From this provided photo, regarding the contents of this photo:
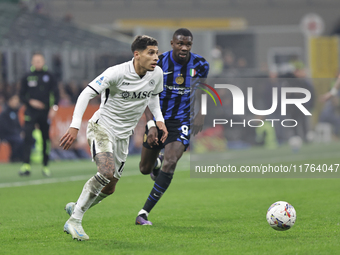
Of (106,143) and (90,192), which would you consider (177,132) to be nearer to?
(106,143)

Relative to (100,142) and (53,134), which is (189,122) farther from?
(53,134)

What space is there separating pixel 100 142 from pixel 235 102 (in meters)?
13.9

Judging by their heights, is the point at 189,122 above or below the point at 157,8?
below

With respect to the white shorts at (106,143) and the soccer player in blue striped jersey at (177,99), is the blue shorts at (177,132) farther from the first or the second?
the white shorts at (106,143)

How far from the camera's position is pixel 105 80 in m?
6.26

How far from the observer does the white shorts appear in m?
6.36

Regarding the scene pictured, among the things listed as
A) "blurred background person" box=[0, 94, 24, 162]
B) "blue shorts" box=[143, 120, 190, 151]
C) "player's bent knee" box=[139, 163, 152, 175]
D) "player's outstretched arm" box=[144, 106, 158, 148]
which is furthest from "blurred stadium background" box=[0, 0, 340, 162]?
"player's outstretched arm" box=[144, 106, 158, 148]

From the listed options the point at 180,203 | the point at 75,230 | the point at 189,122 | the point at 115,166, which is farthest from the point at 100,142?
the point at 180,203

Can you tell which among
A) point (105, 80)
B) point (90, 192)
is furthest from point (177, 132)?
point (90, 192)

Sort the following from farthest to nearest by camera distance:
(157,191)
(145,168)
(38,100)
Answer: (38,100), (145,168), (157,191)

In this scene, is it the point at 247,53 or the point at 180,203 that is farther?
the point at 247,53

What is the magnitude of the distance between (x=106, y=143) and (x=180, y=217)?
1836 millimetres

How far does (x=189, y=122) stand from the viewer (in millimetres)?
7832

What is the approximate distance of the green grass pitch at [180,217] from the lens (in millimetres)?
5699
